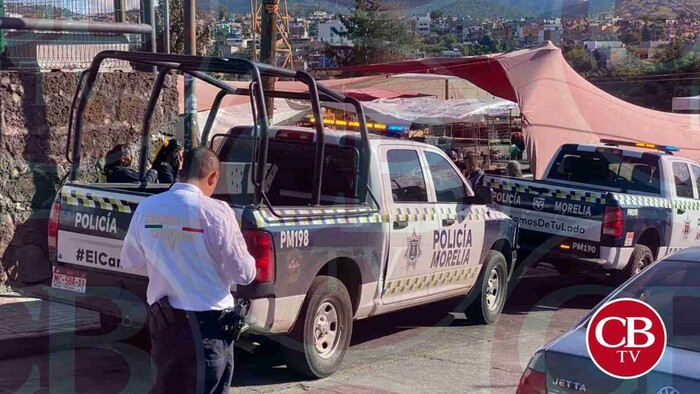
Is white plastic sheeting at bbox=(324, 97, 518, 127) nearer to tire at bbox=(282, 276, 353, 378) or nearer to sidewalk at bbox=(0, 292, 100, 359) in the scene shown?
sidewalk at bbox=(0, 292, 100, 359)

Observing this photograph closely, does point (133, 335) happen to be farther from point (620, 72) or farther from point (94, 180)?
point (620, 72)

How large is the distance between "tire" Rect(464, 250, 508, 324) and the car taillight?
5.50 m

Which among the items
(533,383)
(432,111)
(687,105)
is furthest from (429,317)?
(687,105)

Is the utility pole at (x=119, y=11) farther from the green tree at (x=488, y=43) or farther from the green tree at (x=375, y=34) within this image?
the green tree at (x=375, y=34)

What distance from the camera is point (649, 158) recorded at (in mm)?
12734

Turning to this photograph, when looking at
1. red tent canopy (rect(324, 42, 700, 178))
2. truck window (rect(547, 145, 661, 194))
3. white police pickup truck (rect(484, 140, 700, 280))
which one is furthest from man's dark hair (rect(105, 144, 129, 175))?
red tent canopy (rect(324, 42, 700, 178))

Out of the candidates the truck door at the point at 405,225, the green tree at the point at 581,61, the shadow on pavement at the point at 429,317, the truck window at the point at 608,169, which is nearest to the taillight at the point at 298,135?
→ the truck door at the point at 405,225

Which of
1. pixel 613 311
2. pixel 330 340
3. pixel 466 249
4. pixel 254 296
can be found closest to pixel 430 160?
pixel 466 249

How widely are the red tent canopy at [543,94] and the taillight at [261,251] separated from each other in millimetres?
10492

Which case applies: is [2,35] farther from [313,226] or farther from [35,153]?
[313,226]

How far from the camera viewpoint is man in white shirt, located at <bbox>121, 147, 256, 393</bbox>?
16.0 feet

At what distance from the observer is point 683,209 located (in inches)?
508

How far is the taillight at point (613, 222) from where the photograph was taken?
11.5 m

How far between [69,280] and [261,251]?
170cm
